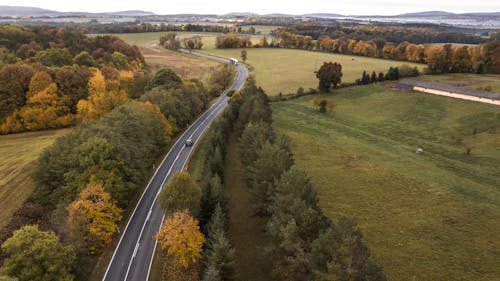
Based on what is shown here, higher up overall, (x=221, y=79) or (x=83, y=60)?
(x=83, y=60)

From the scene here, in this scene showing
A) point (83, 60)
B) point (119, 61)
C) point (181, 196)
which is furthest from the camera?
point (119, 61)

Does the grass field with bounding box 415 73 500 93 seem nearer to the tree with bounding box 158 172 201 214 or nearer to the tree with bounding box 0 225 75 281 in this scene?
the tree with bounding box 158 172 201 214

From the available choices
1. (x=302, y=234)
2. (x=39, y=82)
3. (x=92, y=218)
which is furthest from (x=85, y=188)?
(x=39, y=82)

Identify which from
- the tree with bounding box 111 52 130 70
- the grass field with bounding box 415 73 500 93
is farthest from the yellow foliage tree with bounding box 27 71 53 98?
the grass field with bounding box 415 73 500 93

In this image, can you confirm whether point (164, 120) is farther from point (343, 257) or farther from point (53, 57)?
point (53, 57)

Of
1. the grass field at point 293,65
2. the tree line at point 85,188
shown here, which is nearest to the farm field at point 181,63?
the grass field at point 293,65

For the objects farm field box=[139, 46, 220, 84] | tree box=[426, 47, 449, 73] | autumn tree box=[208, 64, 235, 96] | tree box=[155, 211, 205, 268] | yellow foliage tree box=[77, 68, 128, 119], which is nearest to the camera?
tree box=[155, 211, 205, 268]

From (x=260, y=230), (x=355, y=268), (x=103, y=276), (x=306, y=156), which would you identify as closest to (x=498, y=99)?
(x=306, y=156)
